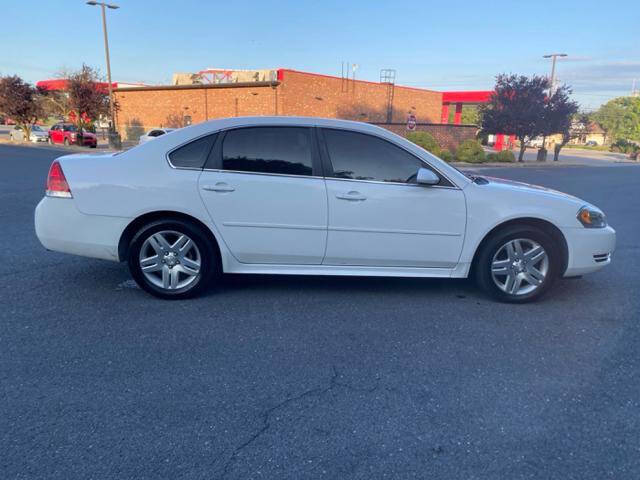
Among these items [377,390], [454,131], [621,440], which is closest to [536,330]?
[621,440]

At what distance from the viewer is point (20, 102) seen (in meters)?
34.6

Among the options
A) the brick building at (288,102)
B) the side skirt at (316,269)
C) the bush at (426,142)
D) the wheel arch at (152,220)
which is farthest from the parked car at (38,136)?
the side skirt at (316,269)

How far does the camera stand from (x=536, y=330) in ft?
12.9

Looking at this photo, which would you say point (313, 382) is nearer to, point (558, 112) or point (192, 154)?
point (192, 154)

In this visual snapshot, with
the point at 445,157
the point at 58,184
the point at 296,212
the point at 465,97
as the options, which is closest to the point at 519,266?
the point at 296,212

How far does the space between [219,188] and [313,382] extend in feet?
6.44

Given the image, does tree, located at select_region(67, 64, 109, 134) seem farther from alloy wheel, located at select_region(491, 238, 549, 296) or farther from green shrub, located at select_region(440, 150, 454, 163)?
alloy wheel, located at select_region(491, 238, 549, 296)

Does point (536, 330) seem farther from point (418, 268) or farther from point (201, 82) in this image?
point (201, 82)

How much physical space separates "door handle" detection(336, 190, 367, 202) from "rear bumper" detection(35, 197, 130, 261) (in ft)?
6.21

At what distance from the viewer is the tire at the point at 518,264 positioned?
436cm

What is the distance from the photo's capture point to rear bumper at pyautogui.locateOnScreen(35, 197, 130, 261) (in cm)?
419

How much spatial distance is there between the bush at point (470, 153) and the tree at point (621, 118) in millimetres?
59212

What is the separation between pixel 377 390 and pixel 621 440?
1320 millimetres

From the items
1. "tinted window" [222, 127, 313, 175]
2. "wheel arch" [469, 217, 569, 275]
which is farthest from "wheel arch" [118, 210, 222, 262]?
"wheel arch" [469, 217, 569, 275]
